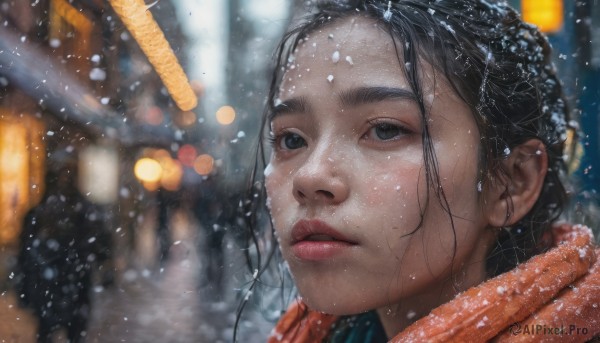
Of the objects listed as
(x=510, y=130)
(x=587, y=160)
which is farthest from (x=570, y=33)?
(x=510, y=130)

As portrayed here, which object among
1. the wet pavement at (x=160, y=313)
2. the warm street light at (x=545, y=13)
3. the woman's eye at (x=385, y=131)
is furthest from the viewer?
the wet pavement at (x=160, y=313)

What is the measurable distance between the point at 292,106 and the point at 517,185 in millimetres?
768

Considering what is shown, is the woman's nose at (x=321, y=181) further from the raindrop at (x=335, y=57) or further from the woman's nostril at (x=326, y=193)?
the raindrop at (x=335, y=57)

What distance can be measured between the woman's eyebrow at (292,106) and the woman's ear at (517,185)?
63 centimetres

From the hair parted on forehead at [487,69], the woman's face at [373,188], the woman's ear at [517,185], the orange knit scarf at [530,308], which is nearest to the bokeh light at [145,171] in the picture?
the hair parted on forehead at [487,69]

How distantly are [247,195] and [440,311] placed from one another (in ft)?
4.05

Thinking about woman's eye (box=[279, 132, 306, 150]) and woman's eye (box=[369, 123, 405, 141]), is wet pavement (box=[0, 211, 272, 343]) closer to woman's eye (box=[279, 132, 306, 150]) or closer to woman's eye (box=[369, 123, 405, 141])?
woman's eye (box=[279, 132, 306, 150])

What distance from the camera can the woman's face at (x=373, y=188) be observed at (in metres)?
1.61

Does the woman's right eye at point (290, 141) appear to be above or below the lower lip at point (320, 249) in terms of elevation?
above

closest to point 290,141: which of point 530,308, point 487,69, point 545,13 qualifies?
point 487,69

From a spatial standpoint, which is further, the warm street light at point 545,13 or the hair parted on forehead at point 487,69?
the warm street light at point 545,13

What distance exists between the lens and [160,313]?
7.01 meters

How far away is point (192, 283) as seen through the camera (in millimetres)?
8961

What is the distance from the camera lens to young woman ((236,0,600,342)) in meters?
1.60
